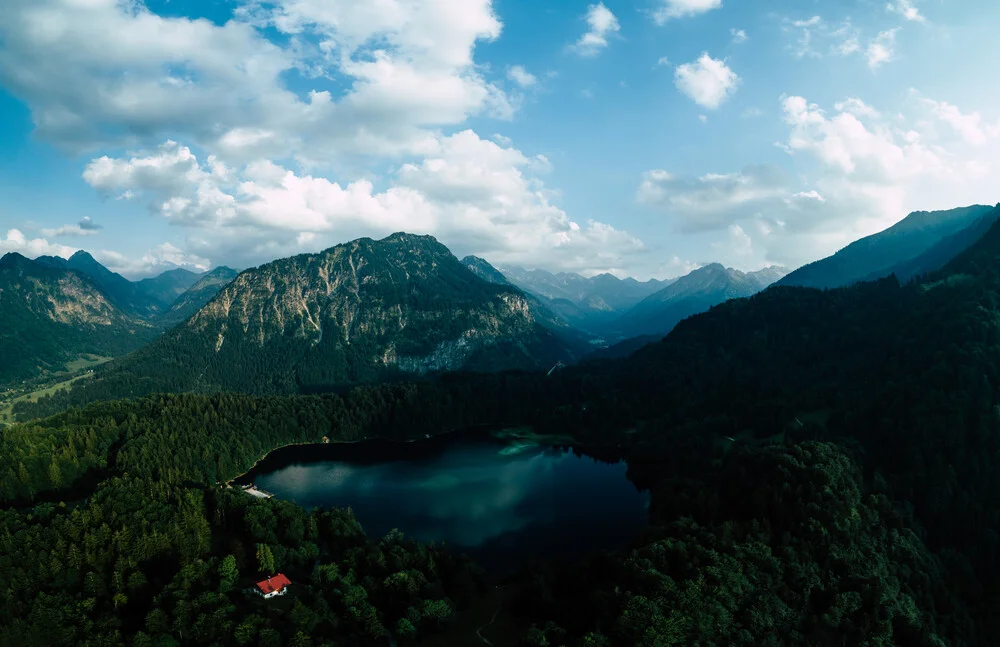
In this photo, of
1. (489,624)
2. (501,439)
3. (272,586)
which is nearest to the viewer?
(489,624)

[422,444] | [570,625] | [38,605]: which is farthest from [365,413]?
[570,625]

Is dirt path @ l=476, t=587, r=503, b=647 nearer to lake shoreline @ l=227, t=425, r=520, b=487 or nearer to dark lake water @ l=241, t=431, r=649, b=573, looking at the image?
dark lake water @ l=241, t=431, r=649, b=573

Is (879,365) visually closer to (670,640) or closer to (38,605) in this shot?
(670,640)

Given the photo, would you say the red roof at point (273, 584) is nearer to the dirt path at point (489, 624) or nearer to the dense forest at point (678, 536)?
the dense forest at point (678, 536)

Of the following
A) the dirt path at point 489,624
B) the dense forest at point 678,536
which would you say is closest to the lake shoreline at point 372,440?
the dense forest at point 678,536

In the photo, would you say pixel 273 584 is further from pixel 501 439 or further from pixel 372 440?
pixel 501 439

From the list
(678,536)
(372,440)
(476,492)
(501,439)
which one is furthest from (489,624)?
(372,440)

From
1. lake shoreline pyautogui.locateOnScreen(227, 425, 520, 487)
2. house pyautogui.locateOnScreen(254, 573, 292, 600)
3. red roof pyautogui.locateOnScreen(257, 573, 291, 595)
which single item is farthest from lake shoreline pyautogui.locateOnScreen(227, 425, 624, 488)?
house pyautogui.locateOnScreen(254, 573, 292, 600)
